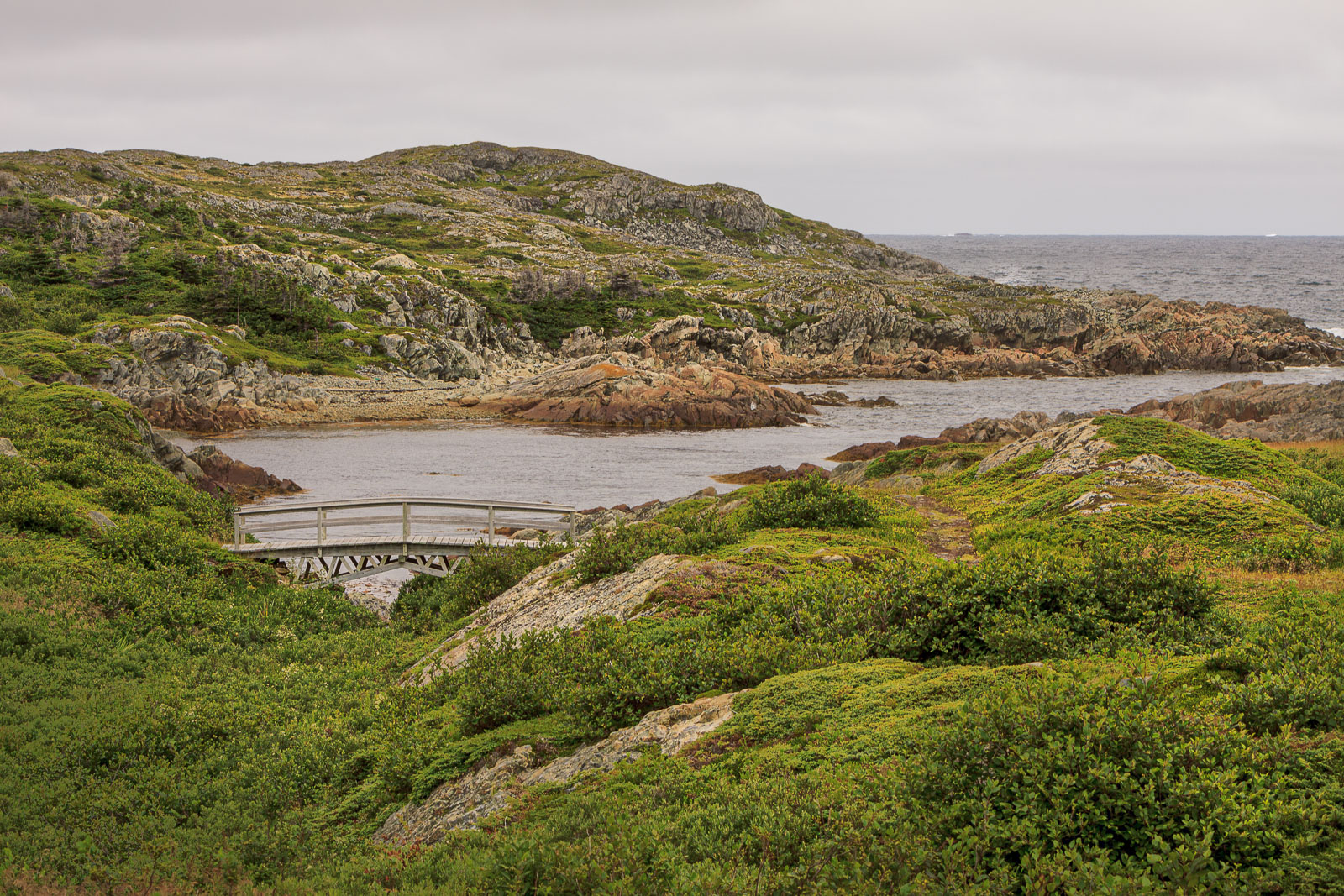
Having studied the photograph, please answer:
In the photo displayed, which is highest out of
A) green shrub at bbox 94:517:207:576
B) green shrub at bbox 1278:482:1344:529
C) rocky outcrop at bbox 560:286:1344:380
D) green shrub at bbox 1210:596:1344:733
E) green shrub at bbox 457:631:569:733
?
rocky outcrop at bbox 560:286:1344:380

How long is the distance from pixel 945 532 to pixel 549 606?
28.1ft

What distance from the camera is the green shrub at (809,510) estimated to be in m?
16.0

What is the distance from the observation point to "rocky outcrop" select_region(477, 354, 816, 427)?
66.7m

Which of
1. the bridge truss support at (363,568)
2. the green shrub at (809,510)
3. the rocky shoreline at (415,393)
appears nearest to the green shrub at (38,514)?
the bridge truss support at (363,568)

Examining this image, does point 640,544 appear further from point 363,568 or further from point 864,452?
point 864,452

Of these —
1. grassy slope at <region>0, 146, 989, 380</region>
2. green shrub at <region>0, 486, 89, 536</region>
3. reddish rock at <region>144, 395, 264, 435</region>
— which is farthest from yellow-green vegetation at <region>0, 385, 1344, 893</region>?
reddish rock at <region>144, 395, 264, 435</region>

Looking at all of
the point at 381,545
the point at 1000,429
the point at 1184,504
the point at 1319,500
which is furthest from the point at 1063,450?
the point at 1000,429

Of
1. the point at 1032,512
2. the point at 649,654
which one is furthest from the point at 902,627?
the point at 1032,512

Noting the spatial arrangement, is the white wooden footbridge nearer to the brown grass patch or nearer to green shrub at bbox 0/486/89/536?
green shrub at bbox 0/486/89/536

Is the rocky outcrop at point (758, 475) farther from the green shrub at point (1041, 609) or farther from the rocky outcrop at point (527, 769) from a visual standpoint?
the rocky outcrop at point (527, 769)

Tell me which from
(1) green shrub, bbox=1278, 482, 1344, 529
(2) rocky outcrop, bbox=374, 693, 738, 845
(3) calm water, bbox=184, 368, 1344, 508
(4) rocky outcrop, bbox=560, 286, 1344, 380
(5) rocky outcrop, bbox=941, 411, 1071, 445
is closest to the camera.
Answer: (2) rocky outcrop, bbox=374, 693, 738, 845

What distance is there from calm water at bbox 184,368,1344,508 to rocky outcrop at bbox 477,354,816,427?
256cm

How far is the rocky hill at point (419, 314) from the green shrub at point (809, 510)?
1552 inches

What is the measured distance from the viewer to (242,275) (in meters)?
87.4
